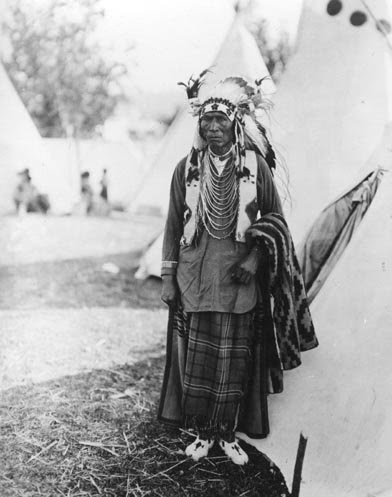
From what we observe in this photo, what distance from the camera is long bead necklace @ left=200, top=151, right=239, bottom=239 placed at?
2.49m

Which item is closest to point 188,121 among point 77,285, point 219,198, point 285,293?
point 219,198

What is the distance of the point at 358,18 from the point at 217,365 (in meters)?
1.90

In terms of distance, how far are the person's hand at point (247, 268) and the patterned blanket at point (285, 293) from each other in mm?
56

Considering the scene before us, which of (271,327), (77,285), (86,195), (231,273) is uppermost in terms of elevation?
(86,195)

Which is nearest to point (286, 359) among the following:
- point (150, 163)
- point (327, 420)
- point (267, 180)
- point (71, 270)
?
point (327, 420)

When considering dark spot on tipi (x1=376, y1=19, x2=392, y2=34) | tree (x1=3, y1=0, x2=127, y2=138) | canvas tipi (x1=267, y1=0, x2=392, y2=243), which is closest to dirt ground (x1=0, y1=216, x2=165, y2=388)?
tree (x1=3, y1=0, x2=127, y2=138)

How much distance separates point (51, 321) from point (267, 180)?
193 cm

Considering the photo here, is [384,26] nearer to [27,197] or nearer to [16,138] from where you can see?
[16,138]

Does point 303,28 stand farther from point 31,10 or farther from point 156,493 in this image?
point 156,493

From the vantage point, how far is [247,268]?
2447 mm

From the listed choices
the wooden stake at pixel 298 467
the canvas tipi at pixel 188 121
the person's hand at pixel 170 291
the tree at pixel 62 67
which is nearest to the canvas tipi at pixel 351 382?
the wooden stake at pixel 298 467

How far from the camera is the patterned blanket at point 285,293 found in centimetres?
245

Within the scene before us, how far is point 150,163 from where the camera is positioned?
142 inches

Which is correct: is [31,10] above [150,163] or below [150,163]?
above
